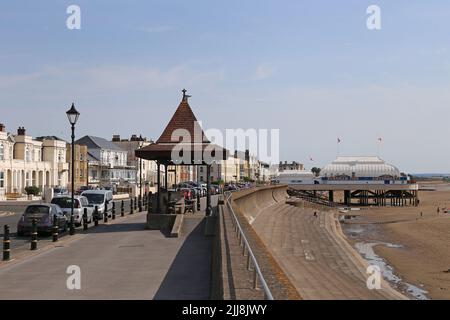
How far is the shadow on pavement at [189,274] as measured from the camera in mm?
10617

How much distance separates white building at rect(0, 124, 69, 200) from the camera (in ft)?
194

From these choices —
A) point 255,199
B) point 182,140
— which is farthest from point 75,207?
point 255,199

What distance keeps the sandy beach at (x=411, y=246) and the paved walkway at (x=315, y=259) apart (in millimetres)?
2128

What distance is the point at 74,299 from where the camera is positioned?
10.1 m

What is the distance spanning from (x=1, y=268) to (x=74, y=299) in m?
4.67

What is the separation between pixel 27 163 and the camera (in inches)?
2522

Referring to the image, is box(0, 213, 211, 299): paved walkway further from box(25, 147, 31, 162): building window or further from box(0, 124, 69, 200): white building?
box(25, 147, 31, 162): building window

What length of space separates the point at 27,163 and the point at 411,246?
140 feet

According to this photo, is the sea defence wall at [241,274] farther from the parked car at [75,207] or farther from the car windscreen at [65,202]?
the car windscreen at [65,202]

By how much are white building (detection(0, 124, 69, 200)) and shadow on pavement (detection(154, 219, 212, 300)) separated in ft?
143

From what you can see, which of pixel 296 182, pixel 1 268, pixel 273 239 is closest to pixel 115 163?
pixel 296 182

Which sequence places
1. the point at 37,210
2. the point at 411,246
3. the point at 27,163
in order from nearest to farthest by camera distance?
1. the point at 37,210
2. the point at 411,246
3. the point at 27,163

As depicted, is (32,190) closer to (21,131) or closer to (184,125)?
(21,131)
